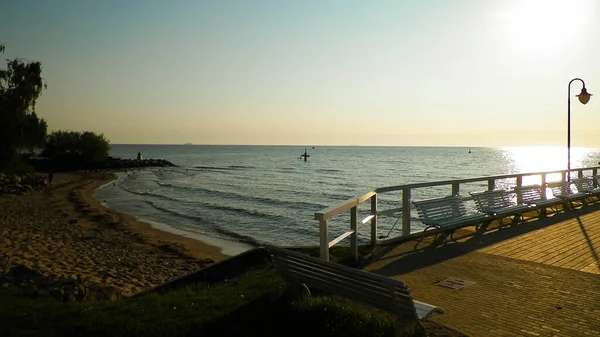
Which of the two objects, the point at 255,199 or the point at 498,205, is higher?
the point at 498,205

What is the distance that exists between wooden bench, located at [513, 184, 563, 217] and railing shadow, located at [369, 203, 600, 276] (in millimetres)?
1071

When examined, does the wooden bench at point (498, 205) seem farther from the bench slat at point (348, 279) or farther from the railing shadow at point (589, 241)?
the bench slat at point (348, 279)

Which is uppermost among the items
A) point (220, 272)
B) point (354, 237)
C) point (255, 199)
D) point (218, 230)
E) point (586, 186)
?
point (586, 186)

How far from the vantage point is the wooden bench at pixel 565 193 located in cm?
1205

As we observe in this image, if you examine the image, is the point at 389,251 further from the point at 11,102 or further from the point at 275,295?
the point at 11,102

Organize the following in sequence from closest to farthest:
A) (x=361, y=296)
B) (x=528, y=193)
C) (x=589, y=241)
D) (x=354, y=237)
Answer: (x=361, y=296) → (x=354, y=237) → (x=589, y=241) → (x=528, y=193)

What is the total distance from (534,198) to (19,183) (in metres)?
34.0

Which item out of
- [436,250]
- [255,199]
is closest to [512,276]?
[436,250]


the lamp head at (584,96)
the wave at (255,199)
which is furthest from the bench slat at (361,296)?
the wave at (255,199)

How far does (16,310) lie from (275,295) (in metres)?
2.97

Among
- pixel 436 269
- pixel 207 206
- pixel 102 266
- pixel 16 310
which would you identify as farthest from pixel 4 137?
pixel 436 269

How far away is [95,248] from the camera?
15.0m

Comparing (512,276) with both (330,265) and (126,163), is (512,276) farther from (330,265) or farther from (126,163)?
(126,163)

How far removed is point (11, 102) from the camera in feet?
94.7
